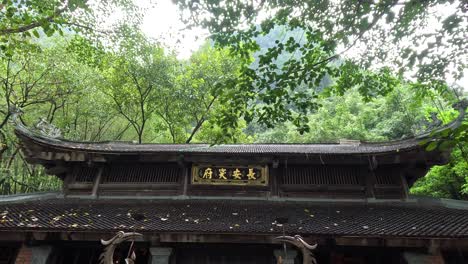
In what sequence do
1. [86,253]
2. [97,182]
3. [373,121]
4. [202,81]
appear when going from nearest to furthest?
[86,253] → [97,182] → [202,81] → [373,121]

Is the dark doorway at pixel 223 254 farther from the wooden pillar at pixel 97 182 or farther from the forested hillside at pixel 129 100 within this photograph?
the forested hillside at pixel 129 100

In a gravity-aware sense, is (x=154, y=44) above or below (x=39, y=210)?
above

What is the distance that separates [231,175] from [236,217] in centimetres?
178

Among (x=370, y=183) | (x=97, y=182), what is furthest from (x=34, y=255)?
(x=370, y=183)

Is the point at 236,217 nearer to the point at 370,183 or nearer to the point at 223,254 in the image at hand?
the point at 223,254

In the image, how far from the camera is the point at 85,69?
17125 mm

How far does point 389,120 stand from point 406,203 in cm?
1572

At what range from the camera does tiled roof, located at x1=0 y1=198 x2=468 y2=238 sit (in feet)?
21.1

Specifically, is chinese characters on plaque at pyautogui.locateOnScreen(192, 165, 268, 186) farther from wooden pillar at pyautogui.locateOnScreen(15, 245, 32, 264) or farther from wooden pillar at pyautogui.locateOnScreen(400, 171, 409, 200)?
wooden pillar at pyautogui.locateOnScreen(15, 245, 32, 264)

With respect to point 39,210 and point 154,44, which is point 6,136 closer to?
point 154,44

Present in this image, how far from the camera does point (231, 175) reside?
8977mm

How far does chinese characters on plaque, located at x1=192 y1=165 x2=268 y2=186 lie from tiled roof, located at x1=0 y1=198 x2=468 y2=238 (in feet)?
Answer: 1.94

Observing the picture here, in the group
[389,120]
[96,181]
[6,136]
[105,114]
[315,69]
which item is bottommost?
[96,181]

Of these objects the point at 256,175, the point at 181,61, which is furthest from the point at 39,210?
the point at 181,61
